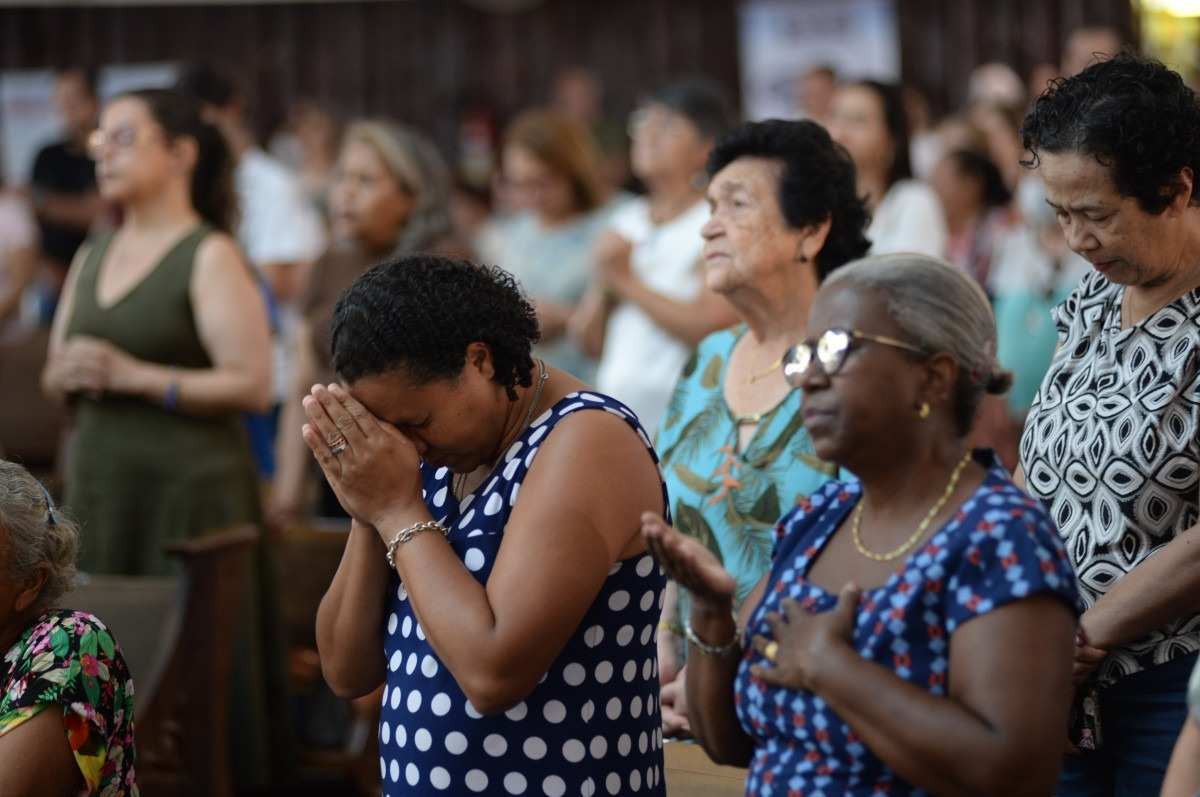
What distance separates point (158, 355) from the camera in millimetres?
4398

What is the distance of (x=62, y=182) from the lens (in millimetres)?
8078

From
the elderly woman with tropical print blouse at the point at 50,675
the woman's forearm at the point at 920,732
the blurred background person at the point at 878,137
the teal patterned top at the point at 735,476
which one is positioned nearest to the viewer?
the woman's forearm at the point at 920,732

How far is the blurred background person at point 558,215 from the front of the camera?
5.45m

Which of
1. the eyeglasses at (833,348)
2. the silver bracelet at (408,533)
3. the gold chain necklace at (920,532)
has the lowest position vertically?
the silver bracelet at (408,533)

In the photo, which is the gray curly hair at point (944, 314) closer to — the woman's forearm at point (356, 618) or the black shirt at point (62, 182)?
the woman's forearm at point (356, 618)

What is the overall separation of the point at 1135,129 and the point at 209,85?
15.5 feet

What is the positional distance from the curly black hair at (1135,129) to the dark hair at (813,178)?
0.80 meters

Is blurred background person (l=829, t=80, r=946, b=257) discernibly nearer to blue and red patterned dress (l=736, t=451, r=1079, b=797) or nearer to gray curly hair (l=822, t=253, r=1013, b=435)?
gray curly hair (l=822, t=253, r=1013, b=435)

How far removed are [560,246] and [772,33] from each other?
5435 mm

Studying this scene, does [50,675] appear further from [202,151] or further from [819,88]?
[819,88]

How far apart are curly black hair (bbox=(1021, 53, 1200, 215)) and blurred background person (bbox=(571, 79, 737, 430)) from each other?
6.58ft

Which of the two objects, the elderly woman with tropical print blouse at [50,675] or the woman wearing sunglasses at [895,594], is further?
the elderly woman with tropical print blouse at [50,675]

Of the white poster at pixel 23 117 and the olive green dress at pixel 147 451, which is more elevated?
the white poster at pixel 23 117

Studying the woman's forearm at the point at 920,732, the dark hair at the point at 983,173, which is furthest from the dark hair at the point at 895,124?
the woman's forearm at the point at 920,732
